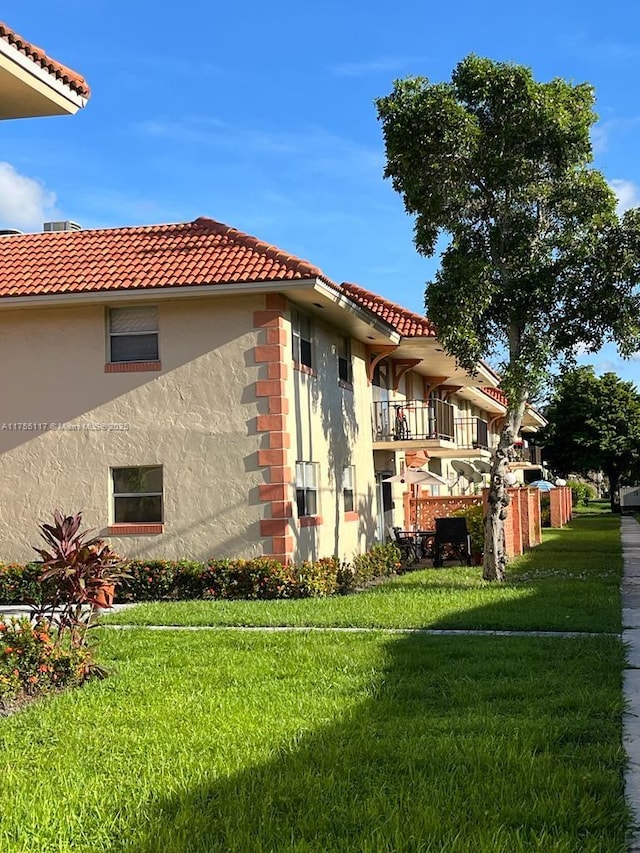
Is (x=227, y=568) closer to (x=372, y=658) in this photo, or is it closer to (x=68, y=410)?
(x=68, y=410)

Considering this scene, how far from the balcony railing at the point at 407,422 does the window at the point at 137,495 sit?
748cm

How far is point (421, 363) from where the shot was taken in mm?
26969

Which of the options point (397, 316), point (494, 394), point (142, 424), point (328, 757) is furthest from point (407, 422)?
point (328, 757)

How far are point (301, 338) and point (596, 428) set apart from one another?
149 ft

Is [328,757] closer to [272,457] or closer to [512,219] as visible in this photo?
[272,457]

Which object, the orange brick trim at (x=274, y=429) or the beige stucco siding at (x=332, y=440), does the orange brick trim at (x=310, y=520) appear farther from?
the orange brick trim at (x=274, y=429)

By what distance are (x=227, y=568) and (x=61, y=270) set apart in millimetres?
Answer: 6145

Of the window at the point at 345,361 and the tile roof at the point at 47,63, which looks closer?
the tile roof at the point at 47,63

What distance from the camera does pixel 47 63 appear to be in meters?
8.50

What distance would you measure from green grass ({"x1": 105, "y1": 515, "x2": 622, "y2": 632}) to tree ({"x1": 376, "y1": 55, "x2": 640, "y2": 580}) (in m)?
1.71

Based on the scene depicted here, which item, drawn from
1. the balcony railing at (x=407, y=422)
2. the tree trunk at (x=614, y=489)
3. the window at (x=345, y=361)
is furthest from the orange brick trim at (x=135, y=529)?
the tree trunk at (x=614, y=489)

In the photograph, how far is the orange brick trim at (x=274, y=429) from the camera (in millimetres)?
17266

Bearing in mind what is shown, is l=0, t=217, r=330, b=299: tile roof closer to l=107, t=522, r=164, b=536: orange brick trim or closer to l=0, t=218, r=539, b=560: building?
l=0, t=218, r=539, b=560: building

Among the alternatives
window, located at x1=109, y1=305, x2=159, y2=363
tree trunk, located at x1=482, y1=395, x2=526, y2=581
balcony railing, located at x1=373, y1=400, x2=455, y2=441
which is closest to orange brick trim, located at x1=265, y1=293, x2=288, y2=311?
window, located at x1=109, y1=305, x2=159, y2=363
